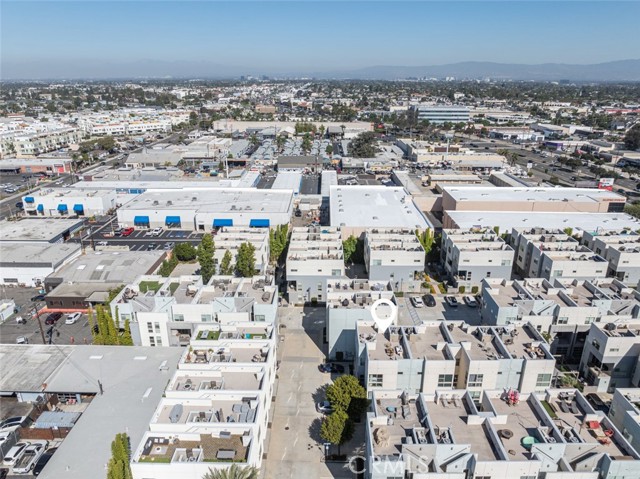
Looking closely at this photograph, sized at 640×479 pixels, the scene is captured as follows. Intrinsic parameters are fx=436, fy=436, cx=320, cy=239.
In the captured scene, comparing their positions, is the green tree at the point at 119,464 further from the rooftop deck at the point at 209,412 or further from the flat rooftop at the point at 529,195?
the flat rooftop at the point at 529,195

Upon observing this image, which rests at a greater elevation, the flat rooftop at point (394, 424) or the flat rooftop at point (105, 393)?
the flat rooftop at point (394, 424)

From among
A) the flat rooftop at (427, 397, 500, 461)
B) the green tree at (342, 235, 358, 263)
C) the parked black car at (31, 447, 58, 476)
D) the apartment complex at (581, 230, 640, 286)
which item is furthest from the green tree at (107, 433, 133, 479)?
the apartment complex at (581, 230, 640, 286)

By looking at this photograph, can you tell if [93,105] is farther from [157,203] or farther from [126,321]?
[126,321]

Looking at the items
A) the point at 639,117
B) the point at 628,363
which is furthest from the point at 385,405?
the point at 639,117

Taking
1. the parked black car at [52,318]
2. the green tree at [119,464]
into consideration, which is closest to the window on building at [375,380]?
the green tree at [119,464]

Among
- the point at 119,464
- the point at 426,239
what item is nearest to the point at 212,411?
the point at 119,464
